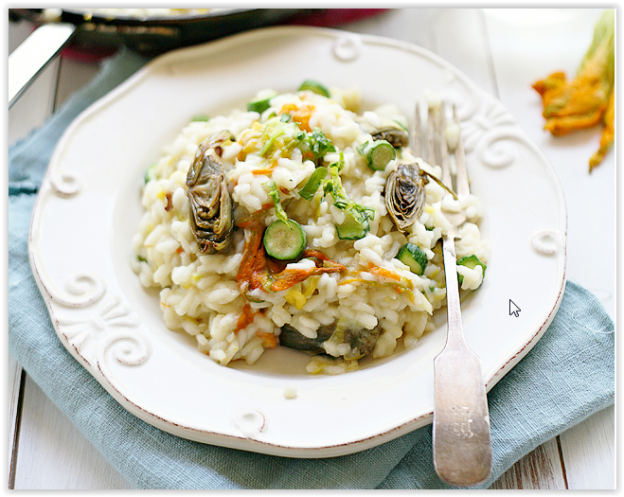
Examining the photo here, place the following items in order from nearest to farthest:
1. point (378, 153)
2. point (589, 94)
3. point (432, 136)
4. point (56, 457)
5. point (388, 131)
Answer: point (56, 457)
point (378, 153)
point (388, 131)
point (432, 136)
point (589, 94)

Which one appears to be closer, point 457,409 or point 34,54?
point 457,409

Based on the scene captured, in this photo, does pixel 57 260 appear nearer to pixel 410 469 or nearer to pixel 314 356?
pixel 314 356

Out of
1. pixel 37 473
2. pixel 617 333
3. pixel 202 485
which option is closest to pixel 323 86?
pixel 617 333

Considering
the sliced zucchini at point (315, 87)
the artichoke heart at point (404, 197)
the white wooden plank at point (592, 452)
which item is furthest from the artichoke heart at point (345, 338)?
the sliced zucchini at point (315, 87)

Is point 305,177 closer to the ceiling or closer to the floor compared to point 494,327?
closer to the ceiling

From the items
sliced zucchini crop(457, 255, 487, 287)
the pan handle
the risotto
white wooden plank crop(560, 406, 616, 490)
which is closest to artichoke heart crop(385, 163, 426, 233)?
the risotto

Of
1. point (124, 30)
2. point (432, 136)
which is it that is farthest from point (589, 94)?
point (124, 30)

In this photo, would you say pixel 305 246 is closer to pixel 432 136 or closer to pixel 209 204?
pixel 209 204
